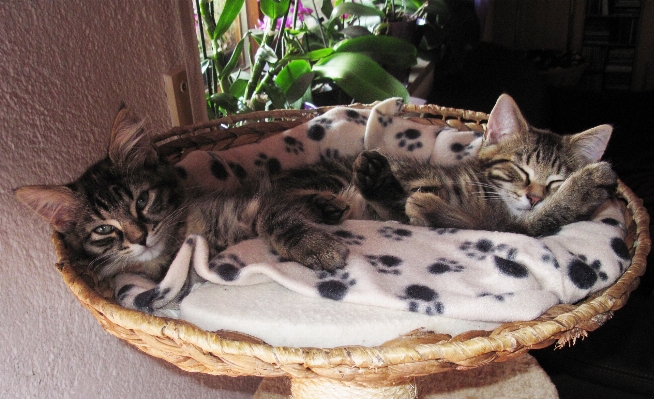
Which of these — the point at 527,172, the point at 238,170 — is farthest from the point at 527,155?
the point at 238,170

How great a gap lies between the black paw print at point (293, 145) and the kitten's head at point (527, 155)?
44cm

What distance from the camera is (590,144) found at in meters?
1.12

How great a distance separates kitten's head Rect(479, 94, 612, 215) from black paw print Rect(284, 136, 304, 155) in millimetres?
438

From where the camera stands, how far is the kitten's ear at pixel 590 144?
110 centimetres

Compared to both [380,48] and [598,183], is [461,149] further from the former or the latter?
[380,48]

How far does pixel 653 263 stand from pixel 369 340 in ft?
4.91

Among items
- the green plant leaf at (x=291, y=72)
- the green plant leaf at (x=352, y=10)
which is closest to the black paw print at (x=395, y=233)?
the green plant leaf at (x=291, y=72)

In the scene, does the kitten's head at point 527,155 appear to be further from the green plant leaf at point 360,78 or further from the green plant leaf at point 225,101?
the green plant leaf at point 225,101

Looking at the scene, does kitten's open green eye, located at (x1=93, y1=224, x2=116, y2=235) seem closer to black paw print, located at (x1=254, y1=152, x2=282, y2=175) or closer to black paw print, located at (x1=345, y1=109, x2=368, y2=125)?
black paw print, located at (x1=254, y1=152, x2=282, y2=175)

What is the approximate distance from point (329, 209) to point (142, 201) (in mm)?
341

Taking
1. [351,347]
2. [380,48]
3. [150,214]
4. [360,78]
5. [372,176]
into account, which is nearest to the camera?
[351,347]

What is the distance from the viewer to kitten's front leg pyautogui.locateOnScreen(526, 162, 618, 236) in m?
0.97

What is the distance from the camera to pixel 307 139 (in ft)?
4.34

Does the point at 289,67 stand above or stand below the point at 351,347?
above
